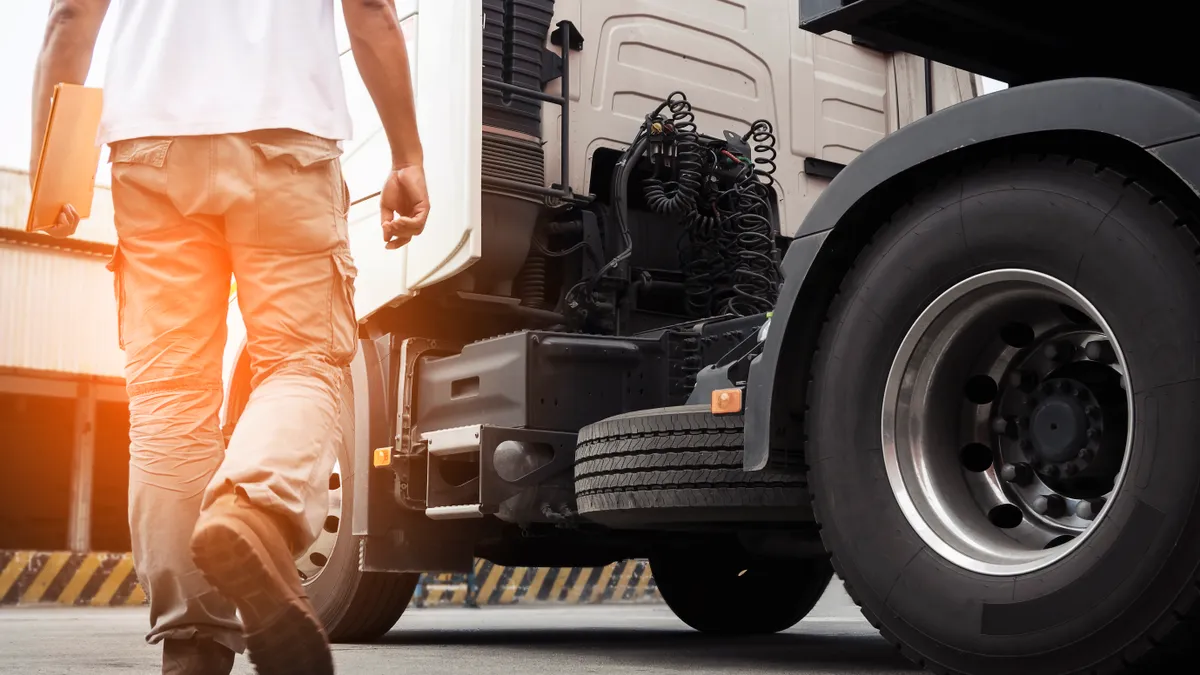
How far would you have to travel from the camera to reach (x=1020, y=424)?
2678mm

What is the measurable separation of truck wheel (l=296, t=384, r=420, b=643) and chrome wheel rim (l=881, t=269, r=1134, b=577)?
110 inches

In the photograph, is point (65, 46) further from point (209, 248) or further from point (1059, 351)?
point (1059, 351)

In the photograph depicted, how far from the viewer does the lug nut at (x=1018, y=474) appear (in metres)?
2.64

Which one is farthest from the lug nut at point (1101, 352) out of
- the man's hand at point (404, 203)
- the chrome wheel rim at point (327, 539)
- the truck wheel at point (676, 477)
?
the chrome wheel rim at point (327, 539)

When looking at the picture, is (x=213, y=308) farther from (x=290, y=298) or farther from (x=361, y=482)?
(x=361, y=482)

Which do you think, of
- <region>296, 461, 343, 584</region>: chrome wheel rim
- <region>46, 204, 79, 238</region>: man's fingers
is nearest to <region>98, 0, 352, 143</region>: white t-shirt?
<region>46, 204, 79, 238</region>: man's fingers

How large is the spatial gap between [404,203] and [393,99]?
0.21 meters

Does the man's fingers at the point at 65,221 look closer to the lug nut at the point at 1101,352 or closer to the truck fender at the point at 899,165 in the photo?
the truck fender at the point at 899,165

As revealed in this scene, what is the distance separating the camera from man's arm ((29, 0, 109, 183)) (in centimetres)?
258

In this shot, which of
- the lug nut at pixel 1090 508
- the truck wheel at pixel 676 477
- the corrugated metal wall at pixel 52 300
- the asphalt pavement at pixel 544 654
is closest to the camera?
the lug nut at pixel 1090 508

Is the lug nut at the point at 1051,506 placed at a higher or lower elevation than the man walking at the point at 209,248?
lower

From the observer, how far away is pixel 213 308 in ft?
8.38

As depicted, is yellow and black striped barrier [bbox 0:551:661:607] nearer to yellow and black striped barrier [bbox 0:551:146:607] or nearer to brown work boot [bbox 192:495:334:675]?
yellow and black striped barrier [bbox 0:551:146:607]

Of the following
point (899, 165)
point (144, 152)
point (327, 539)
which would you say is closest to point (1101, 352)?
point (899, 165)
